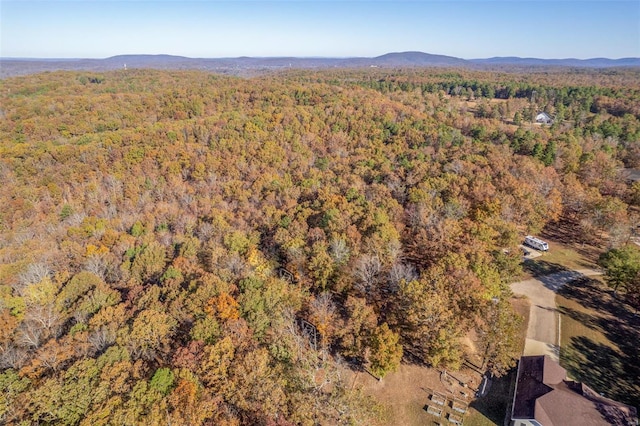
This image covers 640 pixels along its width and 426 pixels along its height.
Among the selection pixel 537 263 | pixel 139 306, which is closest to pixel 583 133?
pixel 537 263

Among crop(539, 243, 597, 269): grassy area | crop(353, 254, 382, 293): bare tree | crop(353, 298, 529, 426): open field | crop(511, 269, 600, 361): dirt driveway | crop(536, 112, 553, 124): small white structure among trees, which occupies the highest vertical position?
crop(536, 112, 553, 124): small white structure among trees

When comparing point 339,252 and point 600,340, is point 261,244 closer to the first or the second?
point 339,252

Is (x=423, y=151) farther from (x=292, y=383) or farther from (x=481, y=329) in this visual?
(x=292, y=383)

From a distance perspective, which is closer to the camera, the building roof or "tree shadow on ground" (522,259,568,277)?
the building roof

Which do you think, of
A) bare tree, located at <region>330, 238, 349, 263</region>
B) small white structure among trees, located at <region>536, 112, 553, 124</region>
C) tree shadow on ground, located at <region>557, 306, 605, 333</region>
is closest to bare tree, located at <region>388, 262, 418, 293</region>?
bare tree, located at <region>330, 238, 349, 263</region>

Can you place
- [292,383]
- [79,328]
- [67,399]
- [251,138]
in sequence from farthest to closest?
[251,138] < [79,328] < [292,383] < [67,399]

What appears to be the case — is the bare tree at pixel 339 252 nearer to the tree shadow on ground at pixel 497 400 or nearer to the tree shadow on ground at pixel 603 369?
the tree shadow on ground at pixel 497 400

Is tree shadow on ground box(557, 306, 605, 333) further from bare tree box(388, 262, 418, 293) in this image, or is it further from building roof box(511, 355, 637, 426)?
bare tree box(388, 262, 418, 293)
